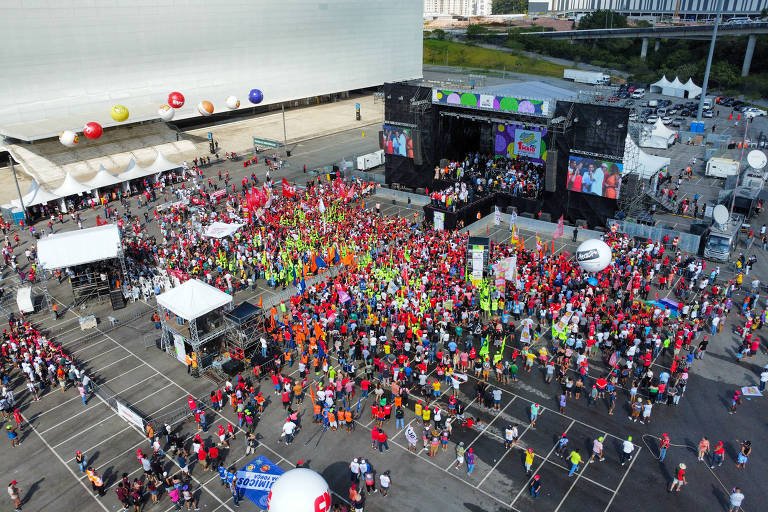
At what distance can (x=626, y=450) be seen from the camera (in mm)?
18188

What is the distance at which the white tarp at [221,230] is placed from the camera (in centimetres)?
3328

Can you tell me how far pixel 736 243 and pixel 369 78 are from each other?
6340cm

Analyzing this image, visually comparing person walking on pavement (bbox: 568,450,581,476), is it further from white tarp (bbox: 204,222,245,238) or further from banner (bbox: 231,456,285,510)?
white tarp (bbox: 204,222,245,238)

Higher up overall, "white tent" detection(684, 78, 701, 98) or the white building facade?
the white building facade

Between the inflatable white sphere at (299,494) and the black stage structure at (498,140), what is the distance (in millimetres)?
24363

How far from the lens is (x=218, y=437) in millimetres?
20406

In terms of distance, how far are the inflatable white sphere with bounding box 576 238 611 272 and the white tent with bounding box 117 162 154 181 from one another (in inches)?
1422

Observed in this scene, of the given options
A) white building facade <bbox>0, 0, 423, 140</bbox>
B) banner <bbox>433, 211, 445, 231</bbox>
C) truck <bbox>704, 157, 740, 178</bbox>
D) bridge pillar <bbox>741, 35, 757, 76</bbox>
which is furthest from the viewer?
bridge pillar <bbox>741, 35, 757, 76</bbox>

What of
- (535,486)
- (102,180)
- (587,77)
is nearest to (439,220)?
(535,486)

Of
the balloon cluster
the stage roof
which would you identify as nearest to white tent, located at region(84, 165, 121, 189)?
the balloon cluster

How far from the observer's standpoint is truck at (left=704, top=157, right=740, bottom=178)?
48625mm

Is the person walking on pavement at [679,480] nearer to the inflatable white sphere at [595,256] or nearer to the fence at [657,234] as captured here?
the inflatable white sphere at [595,256]

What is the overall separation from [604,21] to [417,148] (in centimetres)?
11492

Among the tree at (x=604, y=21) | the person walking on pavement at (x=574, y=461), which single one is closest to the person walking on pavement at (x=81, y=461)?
the person walking on pavement at (x=574, y=461)
